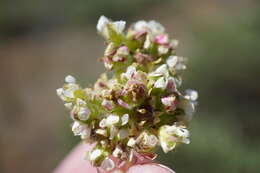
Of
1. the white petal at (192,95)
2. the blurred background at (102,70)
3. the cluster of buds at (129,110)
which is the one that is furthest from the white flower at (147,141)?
the blurred background at (102,70)

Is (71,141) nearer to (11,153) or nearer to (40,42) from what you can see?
(11,153)

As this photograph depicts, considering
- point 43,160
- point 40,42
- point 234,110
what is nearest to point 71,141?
point 43,160

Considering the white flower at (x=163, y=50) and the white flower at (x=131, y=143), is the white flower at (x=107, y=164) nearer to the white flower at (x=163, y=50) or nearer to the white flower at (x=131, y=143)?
the white flower at (x=131, y=143)

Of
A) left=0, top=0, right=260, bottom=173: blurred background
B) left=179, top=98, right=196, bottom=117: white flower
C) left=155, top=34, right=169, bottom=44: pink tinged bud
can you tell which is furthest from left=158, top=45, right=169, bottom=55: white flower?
left=0, top=0, right=260, bottom=173: blurred background

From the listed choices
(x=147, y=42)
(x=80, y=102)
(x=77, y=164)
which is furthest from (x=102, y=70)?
(x=80, y=102)

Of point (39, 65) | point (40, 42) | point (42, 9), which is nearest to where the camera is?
point (39, 65)

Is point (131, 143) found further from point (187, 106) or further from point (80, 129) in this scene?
point (187, 106)
